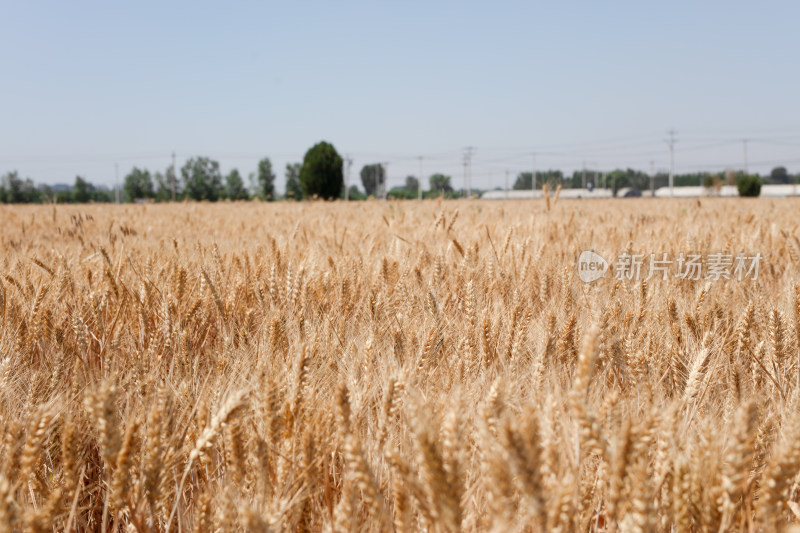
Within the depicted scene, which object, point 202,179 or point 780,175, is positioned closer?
point 202,179

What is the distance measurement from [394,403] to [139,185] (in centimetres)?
9219

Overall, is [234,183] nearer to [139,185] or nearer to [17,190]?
[139,185]

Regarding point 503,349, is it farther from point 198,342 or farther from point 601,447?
point 198,342

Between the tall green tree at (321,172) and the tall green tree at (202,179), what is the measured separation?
4321 cm

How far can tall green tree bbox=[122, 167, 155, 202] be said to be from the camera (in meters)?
81.3

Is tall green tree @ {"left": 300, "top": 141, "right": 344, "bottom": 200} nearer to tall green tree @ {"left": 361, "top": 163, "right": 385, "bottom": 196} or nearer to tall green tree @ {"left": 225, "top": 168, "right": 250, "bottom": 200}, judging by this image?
tall green tree @ {"left": 225, "top": 168, "right": 250, "bottom": 200}

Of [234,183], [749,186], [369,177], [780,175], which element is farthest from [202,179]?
[780,175]

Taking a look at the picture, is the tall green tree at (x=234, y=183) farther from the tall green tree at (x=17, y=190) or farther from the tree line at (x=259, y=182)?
the tall green tree at (x=17, y=190)

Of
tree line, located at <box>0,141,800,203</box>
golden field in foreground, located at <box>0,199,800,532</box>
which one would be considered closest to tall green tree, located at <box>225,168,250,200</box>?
tree line, located at <box>0,141,800,203</box>

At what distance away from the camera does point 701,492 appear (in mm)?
719

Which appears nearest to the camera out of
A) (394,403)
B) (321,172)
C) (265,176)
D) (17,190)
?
(394,403)

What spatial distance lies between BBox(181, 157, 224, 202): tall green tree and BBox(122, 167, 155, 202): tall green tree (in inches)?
202

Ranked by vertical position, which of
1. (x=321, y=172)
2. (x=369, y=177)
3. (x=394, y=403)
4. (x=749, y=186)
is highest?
(x=369, y=177)

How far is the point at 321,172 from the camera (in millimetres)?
43031
